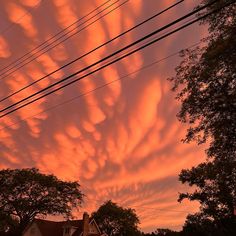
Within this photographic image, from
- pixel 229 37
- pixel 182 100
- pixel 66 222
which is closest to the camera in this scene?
pixel 229 37

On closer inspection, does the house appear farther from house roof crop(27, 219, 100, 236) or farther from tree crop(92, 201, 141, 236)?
tree crop(92, 201, 141, 236)

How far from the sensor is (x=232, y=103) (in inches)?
771

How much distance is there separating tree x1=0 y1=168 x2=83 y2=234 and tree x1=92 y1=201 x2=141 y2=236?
37.6 metres

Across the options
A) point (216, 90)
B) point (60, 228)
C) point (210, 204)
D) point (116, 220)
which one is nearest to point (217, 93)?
point (216, 90)

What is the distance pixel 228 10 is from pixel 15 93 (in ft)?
46.4

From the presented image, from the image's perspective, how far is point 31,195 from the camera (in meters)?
55.2

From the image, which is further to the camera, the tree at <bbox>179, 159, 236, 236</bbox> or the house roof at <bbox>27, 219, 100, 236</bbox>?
the house roof at <bbox>27, 219, 100, 236</bbox>

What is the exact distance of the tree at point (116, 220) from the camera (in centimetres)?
8994

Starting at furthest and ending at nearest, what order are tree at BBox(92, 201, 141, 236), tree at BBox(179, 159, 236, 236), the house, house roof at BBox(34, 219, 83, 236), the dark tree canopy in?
tree at BBox(92, 201, 141, 236) → house roof at BBox(34, 219, 83, 236) → the house → tree at BBox(179, 159, 236, 236) → the dark tree canopy

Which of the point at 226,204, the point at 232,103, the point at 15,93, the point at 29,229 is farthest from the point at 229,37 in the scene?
the point at 29,229

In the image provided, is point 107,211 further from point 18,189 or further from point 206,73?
point 206,73

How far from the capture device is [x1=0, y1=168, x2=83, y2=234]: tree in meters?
53.6

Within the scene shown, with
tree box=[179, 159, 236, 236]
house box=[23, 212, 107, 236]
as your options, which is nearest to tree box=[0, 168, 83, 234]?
house box=[23, 212, 107, 236]

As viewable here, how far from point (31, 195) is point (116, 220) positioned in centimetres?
4255
